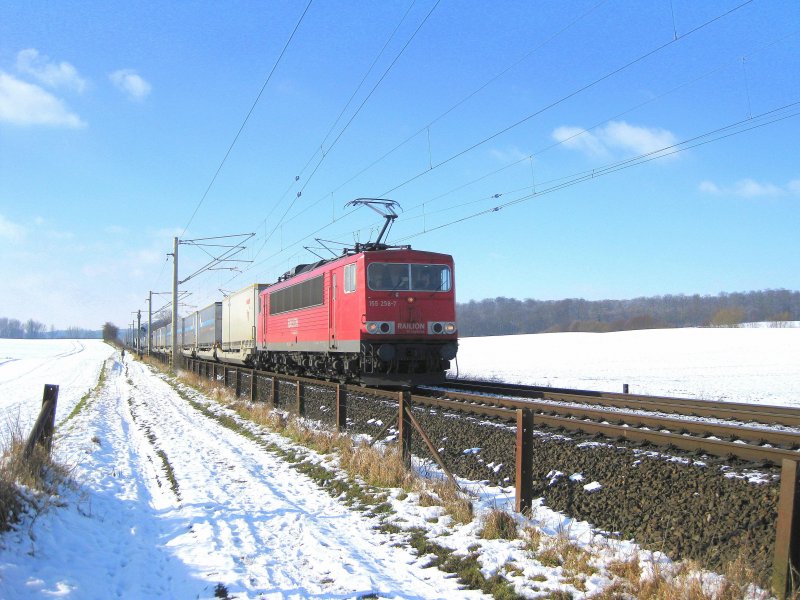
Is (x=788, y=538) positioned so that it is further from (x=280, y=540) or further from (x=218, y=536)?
(x=218, y=536)

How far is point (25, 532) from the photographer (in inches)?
200

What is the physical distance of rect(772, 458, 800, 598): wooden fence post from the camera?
380 cm

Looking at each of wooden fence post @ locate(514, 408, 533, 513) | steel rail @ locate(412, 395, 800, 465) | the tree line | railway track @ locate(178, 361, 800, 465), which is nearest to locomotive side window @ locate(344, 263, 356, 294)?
railway track @ locate(178, 361, 800, 465)

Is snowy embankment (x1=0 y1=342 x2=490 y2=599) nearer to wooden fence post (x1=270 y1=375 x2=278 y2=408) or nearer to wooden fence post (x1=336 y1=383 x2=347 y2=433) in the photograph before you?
wooden fence post (x1=336 y1=383 x2=347 y2=433)

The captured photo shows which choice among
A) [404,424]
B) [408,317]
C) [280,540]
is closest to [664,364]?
[408,317]

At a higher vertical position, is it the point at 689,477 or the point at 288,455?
the point at 689,477

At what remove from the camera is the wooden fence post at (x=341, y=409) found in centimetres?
1078

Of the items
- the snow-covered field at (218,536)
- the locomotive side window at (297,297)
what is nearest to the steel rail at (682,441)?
the snow-covered field at (218,536)

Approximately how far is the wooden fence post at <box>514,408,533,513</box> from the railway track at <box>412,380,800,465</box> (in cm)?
129

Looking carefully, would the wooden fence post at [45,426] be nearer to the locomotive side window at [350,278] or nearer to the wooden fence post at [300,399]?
the wooden fence post at [300,399]

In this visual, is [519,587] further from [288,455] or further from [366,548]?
[288,455]

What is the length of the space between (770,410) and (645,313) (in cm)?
9969

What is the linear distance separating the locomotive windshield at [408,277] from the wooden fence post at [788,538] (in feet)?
37.8

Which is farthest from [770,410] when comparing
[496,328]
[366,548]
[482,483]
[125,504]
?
[496,328]
